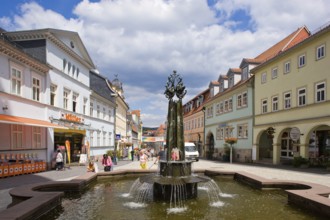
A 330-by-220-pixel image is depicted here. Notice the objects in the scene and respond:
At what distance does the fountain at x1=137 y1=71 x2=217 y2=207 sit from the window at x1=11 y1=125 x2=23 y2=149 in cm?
1061

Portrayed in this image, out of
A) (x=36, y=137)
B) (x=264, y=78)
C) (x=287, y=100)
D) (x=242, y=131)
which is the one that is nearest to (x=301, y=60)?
(x=287, y=100)

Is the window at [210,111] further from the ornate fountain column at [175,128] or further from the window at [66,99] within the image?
the ornate fountain column at [175,128]

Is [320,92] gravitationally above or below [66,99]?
above

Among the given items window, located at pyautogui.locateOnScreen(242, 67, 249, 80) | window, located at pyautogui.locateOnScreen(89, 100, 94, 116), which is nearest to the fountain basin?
window, located at pyautogui.locateOnScreen(89, 100, 94, 116)

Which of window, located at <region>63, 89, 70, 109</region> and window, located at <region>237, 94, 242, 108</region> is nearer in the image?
window, located at <region>63, 89, 70, 109</region>

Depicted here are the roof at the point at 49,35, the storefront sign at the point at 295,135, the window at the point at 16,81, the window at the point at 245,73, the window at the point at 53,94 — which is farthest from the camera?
the window at the point at 245,73

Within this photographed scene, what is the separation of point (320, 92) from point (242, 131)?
46.2ft

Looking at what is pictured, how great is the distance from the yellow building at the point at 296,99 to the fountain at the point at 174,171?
1389 centimetres

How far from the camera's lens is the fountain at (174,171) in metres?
10.3

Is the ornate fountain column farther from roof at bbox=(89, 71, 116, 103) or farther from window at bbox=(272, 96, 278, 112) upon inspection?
roof at bbox=(89, 71, 116, 103)

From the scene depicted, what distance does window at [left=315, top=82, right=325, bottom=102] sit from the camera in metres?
22.3

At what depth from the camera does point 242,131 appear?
118 ft

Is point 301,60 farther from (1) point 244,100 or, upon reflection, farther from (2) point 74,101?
(2) point 74,101

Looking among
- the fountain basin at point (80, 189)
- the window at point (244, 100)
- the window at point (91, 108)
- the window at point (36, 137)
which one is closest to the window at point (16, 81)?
the window at point (36, 137)
